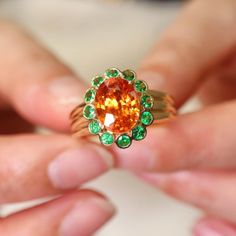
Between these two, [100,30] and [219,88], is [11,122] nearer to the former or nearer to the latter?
[219,88]

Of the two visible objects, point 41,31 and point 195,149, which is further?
point 41,31

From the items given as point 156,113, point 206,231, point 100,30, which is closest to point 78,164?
point 156,113

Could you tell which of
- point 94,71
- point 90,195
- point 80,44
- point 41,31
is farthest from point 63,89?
point 41,31

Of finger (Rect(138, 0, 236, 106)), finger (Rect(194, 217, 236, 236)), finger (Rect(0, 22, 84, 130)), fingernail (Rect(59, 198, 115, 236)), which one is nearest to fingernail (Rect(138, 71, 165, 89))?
finger (Rect(138, 0, 236, 106))

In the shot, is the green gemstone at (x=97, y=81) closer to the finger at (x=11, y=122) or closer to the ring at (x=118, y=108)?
the ring at (x=118, y=108)

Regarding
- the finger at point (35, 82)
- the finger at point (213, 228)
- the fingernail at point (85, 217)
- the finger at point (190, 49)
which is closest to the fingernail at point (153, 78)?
the finger at point (190, 49)

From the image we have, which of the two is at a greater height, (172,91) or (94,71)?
(172,91)

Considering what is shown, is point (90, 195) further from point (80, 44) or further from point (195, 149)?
point (80, 44)
